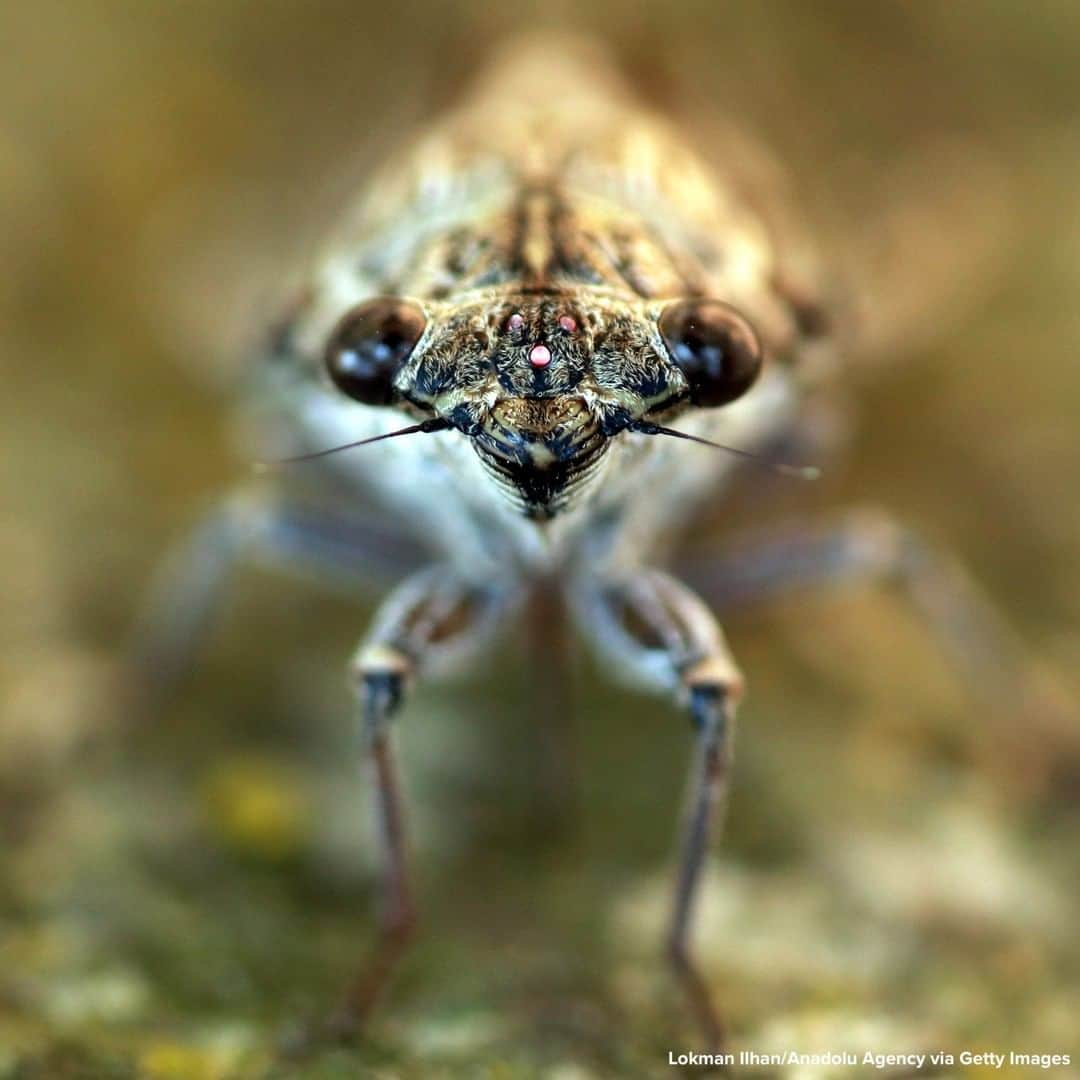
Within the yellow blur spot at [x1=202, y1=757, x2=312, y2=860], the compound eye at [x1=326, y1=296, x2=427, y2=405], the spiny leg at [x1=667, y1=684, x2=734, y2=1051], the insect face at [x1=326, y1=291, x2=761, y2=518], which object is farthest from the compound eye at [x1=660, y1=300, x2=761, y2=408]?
the yellow blur spot at [x1=202, y1=757, x2=312, y2=860]

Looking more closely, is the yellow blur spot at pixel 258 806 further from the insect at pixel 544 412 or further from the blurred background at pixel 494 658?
the insect at pixel 544 412

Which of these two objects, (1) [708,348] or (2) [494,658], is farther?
(2) [494,658]

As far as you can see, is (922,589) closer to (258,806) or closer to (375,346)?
(375,346)

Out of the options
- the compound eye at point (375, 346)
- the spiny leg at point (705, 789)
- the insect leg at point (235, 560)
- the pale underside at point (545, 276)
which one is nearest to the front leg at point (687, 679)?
the spiny leg at point (705, 789)

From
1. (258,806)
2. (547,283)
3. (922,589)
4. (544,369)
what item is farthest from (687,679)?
(258,806)

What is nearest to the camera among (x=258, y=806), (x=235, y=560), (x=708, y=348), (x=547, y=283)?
(x=708, y=348)

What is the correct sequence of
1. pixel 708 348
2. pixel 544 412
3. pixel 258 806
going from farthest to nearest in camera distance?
1. pixel 258 806
2. pixel 708 348
3. pixel 544 412

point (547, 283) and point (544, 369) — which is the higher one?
point (547, 283)
